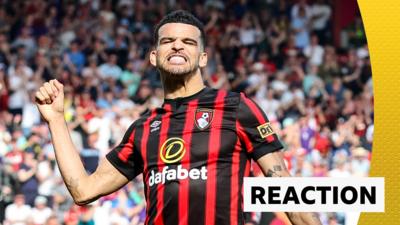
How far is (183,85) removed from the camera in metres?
4.62

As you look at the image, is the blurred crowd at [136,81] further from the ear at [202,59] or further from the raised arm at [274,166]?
the raised arm at [274,166]

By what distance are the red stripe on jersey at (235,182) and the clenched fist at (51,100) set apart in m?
0.81

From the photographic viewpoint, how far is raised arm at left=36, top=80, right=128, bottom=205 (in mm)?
4523

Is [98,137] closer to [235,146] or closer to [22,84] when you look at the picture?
[22,84]

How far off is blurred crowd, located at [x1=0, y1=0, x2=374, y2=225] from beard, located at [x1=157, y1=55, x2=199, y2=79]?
6.81 meters

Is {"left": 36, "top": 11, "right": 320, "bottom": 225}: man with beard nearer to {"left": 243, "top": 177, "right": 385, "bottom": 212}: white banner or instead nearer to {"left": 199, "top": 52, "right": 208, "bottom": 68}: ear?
{"left": 199, "top": 52, "right": 208, "bottom": 68}: ear

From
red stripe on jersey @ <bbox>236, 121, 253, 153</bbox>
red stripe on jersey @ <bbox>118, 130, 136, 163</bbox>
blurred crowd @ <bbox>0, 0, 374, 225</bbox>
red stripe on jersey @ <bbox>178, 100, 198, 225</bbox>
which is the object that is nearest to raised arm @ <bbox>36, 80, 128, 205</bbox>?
red stripe on jersey @ <bbox>118, 130, 136, 163</bbox>

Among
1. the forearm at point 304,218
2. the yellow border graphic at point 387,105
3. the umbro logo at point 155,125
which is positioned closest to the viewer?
the forearm at point 304,218

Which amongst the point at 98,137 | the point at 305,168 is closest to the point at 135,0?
the point at 98,137

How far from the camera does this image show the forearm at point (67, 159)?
4.57 metres

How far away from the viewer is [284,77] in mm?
17719

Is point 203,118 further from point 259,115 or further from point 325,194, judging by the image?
point 325,194

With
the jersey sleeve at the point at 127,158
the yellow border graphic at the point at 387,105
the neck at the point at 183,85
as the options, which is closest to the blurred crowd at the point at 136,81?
the yellow border graphic at the point at 387,105

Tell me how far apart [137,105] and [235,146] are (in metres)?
11.9
